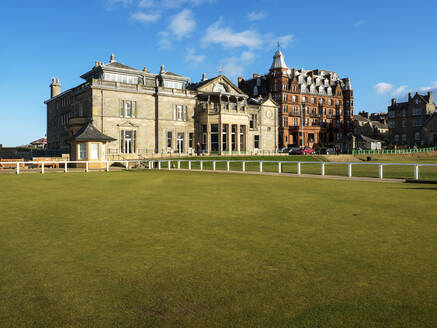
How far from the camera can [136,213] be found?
32.0 ft

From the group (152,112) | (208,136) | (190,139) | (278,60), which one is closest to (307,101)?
(278,60)

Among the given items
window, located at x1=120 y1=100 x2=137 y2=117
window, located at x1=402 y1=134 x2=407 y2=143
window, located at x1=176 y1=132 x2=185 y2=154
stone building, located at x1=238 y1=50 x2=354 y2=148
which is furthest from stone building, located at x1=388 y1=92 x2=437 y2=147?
window, located at x1=120 y1=100 x2=137 y2=117

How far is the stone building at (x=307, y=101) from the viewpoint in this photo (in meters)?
82.9

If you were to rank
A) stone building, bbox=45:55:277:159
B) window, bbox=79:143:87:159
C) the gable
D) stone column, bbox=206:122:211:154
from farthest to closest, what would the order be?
the gable
stone column, bbox=206:122:211:154
stone building, bbox=45:55:277:159
window, bbox=79:143:87:159

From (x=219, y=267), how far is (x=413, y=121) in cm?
10323

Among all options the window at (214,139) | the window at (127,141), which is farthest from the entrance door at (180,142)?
the window at (127,141)

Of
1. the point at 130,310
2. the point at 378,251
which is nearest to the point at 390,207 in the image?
the point at 378,251

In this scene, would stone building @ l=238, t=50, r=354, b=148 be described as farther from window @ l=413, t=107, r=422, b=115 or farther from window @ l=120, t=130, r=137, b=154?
window @ l=120, t=130, r=137, b=154

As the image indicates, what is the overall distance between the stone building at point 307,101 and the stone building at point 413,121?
40.6 feet

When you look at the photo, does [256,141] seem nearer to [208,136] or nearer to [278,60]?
[208,136]

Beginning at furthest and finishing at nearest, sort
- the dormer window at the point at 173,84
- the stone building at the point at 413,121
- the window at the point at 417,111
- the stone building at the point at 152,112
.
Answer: the window at the point at 417,111 → the stone building at the point at 413,121 → the dormer window at the point at 173,84 → the stone building at the point at 152,112

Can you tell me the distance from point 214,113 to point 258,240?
46.4 m

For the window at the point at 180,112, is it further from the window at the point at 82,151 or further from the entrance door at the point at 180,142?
the window at the point at 82,151

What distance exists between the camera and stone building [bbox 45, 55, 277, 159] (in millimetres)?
45906
